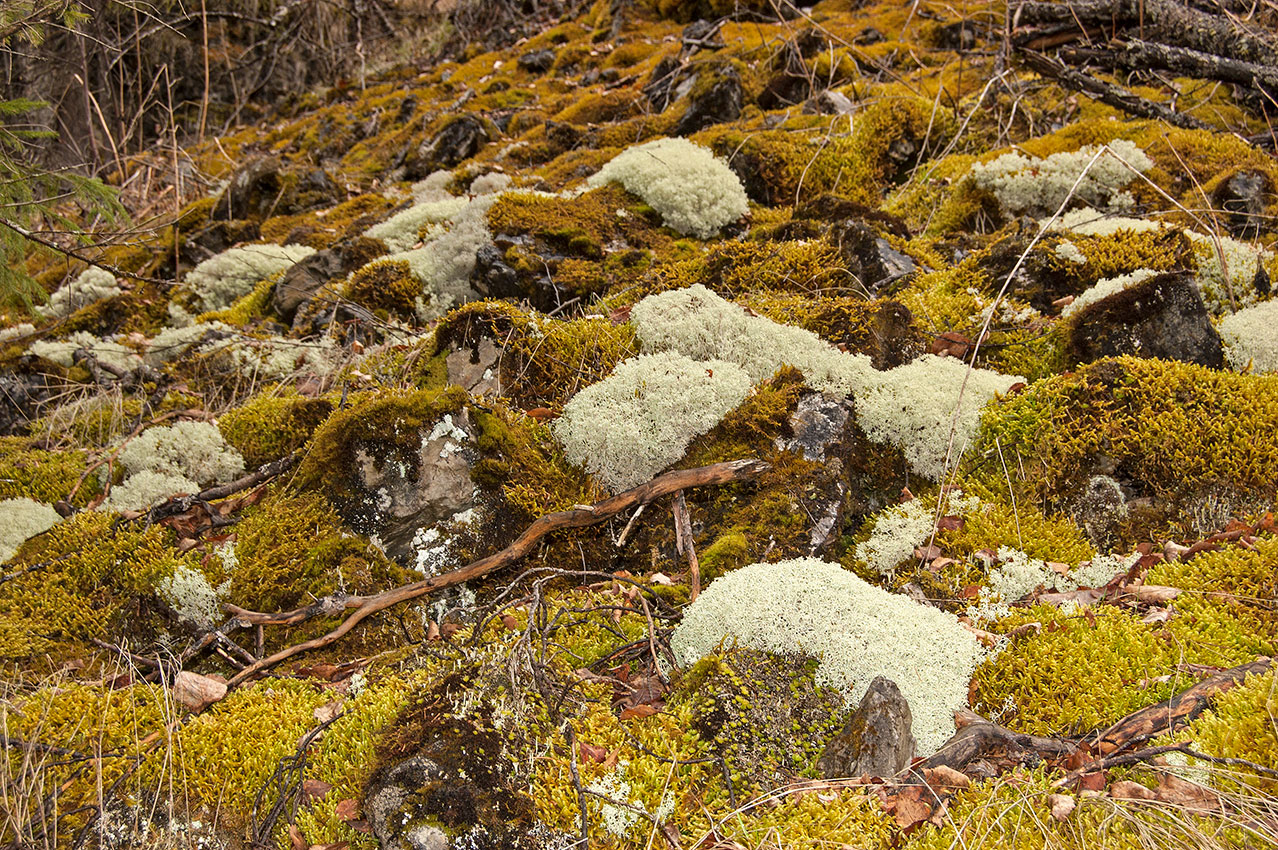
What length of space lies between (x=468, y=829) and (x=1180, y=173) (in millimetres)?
8199

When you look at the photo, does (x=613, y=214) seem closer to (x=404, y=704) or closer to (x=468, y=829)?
(x=404, y=704)

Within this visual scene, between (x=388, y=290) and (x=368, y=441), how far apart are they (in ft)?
10.1

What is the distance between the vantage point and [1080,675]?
322cm

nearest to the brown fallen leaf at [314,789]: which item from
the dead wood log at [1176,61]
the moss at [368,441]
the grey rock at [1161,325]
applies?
the moss at [368,441]

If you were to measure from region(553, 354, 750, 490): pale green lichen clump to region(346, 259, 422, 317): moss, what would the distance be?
10.5 feet

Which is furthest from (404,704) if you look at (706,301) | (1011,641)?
(706,301)

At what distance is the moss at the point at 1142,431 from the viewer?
161 inches

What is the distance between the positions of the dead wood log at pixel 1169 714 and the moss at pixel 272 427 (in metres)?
5.00

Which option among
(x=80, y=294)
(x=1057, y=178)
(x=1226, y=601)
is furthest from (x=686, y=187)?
(x=80, y=294)

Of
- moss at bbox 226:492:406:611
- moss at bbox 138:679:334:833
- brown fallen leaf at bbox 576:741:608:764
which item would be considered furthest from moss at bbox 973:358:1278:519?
moss at bbox 138:679:334:833

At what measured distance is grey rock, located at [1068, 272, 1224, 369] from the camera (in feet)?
15.6

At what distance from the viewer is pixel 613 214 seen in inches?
290

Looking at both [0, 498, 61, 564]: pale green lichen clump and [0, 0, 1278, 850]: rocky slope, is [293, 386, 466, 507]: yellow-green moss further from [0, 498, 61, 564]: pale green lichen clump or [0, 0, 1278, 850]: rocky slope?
[0, 498, 61, 564]: pale green lichen clump

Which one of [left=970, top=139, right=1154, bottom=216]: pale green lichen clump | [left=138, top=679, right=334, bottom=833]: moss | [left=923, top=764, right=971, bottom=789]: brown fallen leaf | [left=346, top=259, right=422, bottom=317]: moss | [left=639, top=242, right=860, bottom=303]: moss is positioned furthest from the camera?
[left=346, top=259, right=422, bottom=317]: moss
